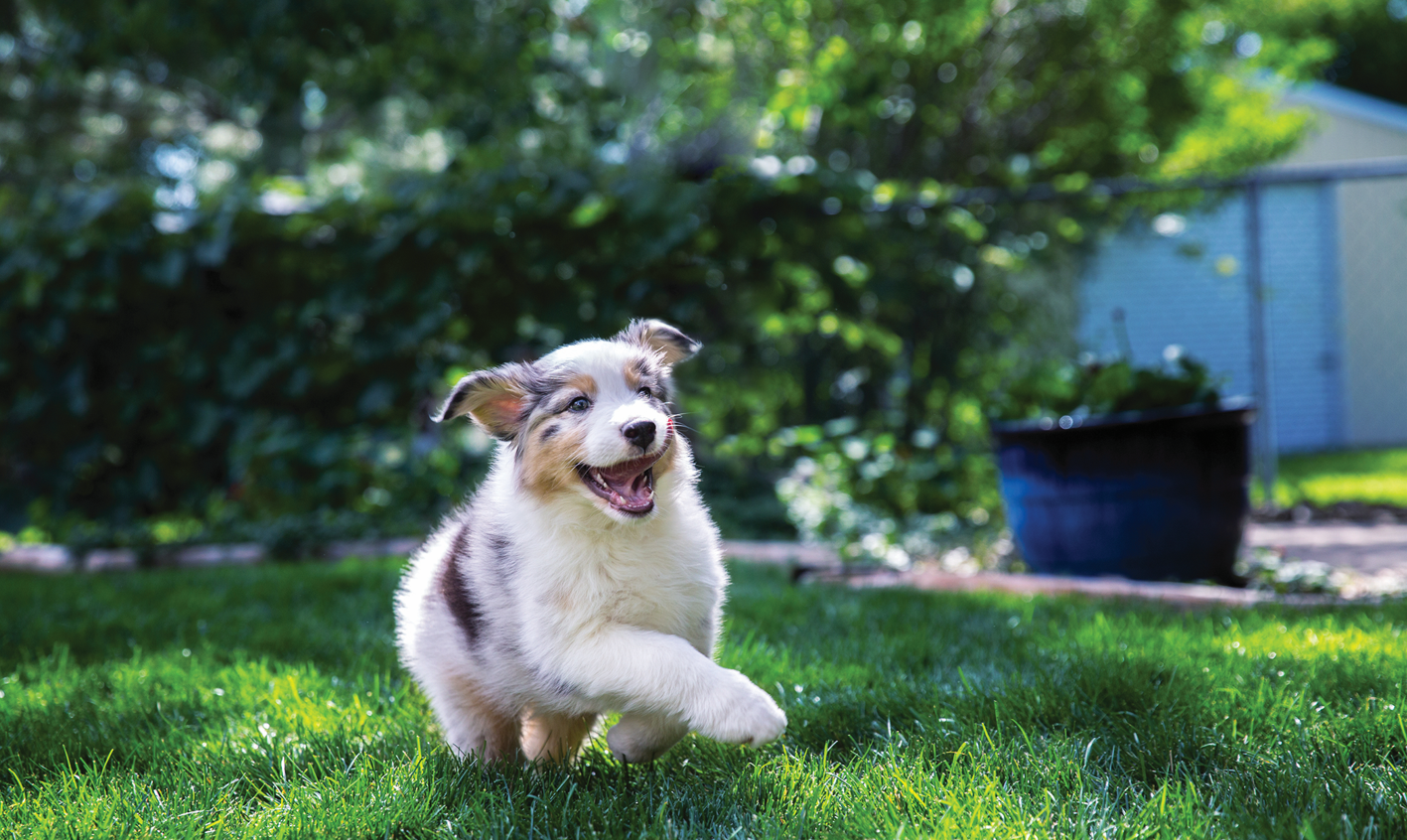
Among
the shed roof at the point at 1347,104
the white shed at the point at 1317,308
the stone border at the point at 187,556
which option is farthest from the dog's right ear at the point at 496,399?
the shed roof at the point at 1347,104

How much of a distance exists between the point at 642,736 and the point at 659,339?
1.10 meters

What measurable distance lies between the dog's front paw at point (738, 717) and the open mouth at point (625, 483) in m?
0.49

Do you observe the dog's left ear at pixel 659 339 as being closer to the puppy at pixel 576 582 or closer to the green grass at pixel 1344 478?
the puppy at pixel 576 582

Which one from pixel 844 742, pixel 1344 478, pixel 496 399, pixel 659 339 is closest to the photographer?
pixel 844 742

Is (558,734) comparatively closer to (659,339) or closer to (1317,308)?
(659,339)

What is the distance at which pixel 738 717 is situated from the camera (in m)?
2.10

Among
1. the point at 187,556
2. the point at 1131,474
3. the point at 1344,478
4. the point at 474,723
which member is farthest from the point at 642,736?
the point at 1344,478

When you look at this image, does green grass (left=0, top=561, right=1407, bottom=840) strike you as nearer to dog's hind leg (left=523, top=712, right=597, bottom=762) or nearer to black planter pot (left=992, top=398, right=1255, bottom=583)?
dog's hind leg (left=523, top=712, right=597, bottom=762)

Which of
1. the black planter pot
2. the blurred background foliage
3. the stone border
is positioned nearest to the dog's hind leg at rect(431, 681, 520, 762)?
the black planter pot

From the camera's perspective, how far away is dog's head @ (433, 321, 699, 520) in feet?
7.88

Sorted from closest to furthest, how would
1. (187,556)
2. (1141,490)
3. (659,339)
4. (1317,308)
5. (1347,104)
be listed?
(659,339), (1141,490), (187,556), (1317,308), (1347,104)

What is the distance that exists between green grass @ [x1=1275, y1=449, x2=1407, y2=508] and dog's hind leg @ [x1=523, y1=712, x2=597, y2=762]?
Answer: 6827mm

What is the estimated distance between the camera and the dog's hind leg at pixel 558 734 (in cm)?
262

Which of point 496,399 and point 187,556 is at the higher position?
point 496,399
